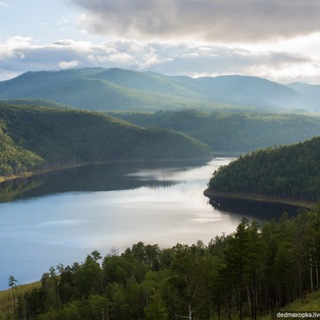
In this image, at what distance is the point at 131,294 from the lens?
287 ft

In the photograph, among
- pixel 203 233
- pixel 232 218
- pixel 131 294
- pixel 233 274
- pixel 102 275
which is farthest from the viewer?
pixel 232 218

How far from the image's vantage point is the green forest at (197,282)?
5953 centimetres

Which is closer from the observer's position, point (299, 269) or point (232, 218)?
point (299, 269)

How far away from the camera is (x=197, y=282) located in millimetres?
53781

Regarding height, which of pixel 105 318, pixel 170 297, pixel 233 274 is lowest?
pixel 105 318

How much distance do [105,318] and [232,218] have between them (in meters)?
108

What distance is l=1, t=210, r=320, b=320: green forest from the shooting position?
195 ft

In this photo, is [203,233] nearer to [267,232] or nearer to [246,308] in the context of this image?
[267,232]

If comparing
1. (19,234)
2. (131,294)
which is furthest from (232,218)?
(131,294)

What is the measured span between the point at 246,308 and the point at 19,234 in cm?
11408

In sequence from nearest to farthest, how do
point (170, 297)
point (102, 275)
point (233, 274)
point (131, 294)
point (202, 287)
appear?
point (202, 287) → point (233, 274) → point (170, 297) → point (131, 294) → point (102, 275)

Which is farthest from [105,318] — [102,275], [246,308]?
[246,308]

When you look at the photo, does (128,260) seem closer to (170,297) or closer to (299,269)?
(170,297)

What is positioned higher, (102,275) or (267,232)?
(267,232)
